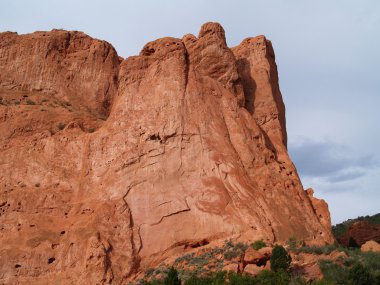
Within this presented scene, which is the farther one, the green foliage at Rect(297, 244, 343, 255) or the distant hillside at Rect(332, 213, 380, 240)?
the distant hillside at Rect(332, 213, 380, 240)

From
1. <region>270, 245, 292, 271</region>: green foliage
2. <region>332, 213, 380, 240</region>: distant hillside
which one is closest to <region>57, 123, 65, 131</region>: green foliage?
<region>270, 245, 292, 271</region>: green foliage

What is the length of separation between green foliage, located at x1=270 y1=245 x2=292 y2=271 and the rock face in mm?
2496

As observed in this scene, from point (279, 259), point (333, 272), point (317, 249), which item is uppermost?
point (317, 249)

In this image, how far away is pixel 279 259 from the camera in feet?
73.3

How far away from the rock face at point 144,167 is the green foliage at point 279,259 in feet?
8.19

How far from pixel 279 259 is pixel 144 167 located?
898cm

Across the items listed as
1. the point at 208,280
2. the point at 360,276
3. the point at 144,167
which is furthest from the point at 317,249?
the point at 144,167

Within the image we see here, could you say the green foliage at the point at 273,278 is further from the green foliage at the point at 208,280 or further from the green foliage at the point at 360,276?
the green foliage at the point at 360,276

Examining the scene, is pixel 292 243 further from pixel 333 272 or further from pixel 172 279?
pixel 172 279

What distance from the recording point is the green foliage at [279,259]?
877 inches

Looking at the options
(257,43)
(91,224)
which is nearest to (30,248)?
(91,224)

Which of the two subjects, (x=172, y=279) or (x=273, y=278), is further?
(x=172, y=279)

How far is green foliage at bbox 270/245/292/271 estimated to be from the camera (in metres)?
22.3

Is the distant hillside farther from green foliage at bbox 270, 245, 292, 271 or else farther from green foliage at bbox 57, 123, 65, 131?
green foliage at bbox 270, 245, 292, 271
